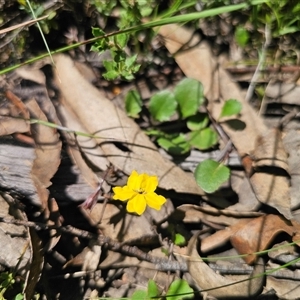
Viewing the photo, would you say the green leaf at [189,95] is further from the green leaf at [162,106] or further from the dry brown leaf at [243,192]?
the dry brown leaf at [243,192]

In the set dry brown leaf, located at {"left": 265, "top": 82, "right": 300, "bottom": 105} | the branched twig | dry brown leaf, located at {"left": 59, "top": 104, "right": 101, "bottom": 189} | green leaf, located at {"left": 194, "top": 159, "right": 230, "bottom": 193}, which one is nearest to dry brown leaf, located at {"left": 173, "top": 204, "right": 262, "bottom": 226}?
green leaf, located at {"left": 194, "top": 159, "right": 230, "bottom": 193}

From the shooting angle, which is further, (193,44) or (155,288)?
(193,44)

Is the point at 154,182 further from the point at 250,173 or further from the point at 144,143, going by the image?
the point at 250,173

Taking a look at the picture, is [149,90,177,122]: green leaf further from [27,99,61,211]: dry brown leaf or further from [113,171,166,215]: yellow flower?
[27,99,61,211]: dry brown leaf

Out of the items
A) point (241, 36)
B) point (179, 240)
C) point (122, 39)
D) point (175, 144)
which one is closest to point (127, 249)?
point (179, 240)

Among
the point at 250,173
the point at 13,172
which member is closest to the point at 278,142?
the point at 250,173

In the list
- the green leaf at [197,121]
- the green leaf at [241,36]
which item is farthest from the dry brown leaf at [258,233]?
the green leaf at [241,36]

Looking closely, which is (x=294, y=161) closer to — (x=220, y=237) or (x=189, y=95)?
(x=220, y=237)
